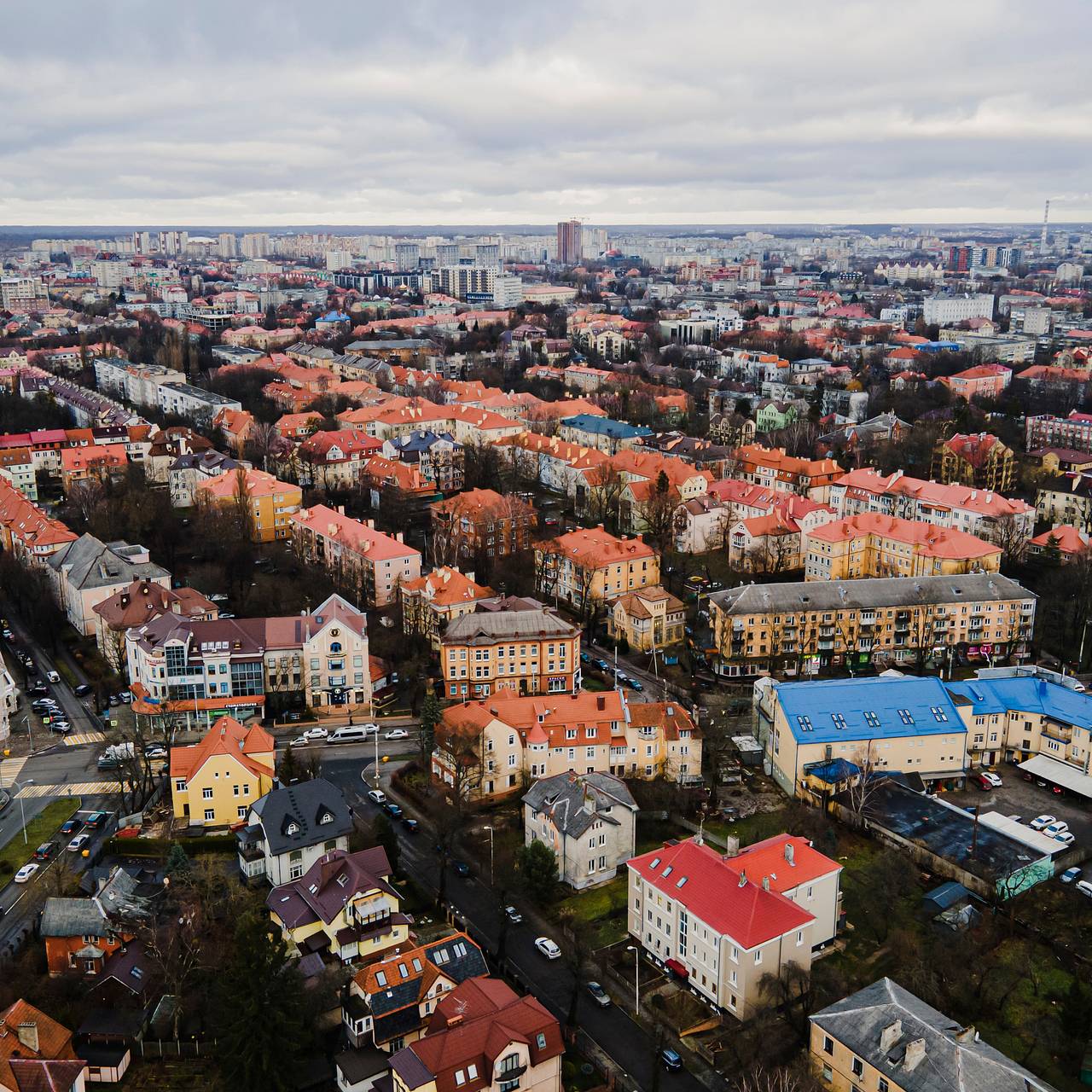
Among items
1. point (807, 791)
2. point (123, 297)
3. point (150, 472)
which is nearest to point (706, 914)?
point (807, 791)

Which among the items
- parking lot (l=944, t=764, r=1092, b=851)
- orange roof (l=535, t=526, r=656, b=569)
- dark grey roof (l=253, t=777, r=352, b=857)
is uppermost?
orange roof (l=535, t=526, r=656, b=569)

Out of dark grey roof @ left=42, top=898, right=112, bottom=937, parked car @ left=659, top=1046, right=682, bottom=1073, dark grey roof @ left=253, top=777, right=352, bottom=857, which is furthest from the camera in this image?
dark grey roof @ left=253, top=777, right=352, bottom=857

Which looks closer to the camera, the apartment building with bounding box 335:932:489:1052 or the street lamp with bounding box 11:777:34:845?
the apartment building with bounding box 335:932:489:1052

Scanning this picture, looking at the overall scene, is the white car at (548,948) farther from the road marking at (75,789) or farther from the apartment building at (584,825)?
the road marking at (75,789)

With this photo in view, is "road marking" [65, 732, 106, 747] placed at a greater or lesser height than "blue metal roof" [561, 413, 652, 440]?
lesser

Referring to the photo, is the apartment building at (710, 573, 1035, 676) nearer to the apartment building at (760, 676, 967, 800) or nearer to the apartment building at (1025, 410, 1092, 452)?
the apartment building at (760, 676, 967, 800)

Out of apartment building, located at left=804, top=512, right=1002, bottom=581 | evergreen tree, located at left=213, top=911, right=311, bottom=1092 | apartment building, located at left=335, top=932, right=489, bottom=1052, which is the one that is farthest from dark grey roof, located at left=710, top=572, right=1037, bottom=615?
evergreen tree, located at left=213, top=911, right=311, bottom=1092
